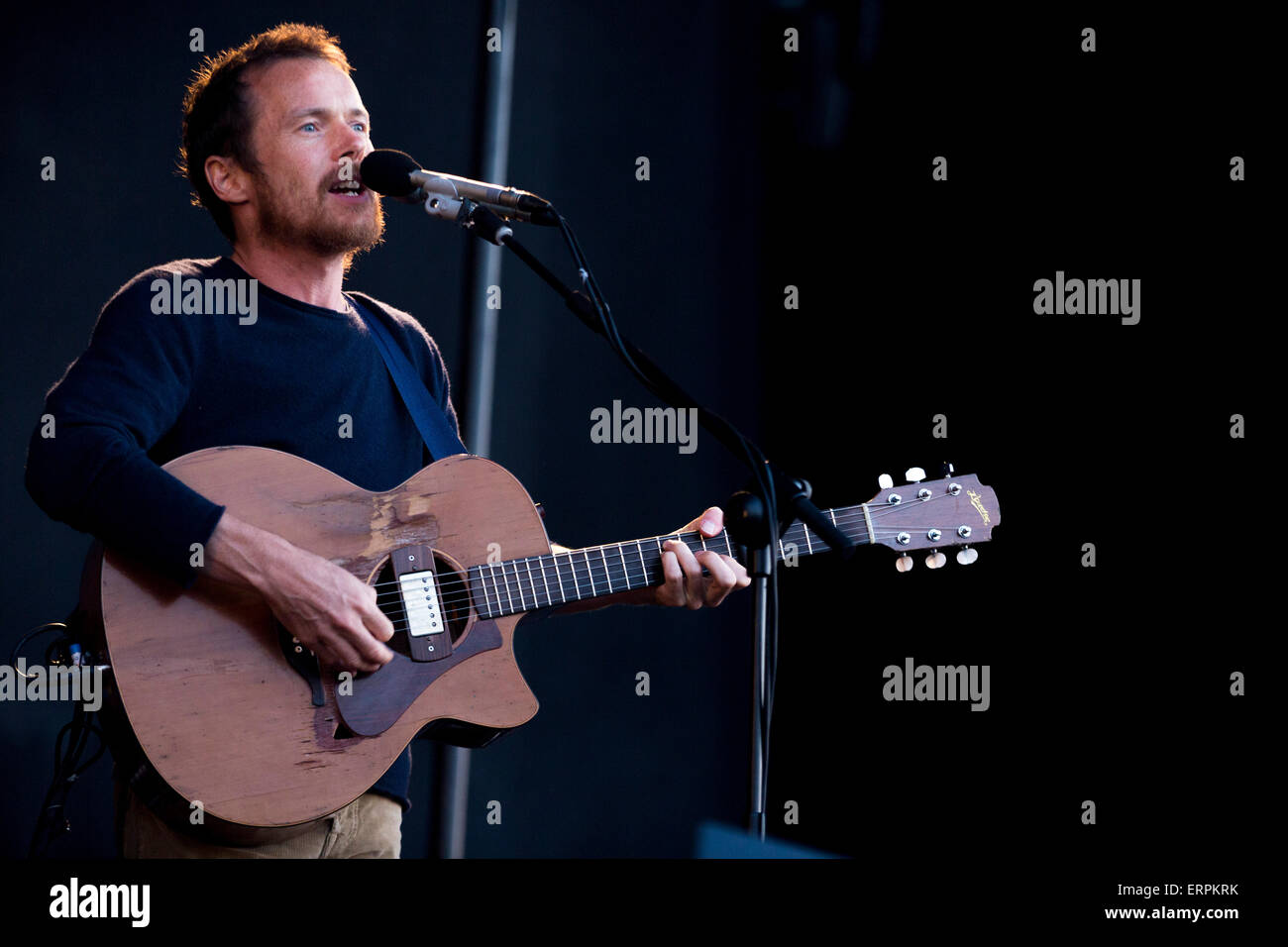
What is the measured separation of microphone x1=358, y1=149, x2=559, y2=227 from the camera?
1.68 metres

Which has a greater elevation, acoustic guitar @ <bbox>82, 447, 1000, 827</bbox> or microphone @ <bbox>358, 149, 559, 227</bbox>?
microphone @ <bbox>358, 149, 559, 227</bbox>

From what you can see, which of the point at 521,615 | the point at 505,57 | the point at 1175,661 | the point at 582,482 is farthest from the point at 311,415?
the point at 1175,661

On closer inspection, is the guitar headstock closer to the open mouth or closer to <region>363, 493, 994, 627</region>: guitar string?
<region>363, 493, 994, 627</region>: guitar string

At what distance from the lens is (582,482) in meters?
3.35

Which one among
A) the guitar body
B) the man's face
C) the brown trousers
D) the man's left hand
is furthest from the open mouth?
the brown trousers

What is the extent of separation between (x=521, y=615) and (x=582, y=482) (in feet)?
4.07

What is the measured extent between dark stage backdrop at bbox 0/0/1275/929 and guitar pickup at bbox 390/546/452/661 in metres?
0.95

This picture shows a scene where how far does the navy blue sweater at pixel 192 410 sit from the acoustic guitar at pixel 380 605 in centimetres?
9

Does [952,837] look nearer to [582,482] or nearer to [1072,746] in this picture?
[1072,746]

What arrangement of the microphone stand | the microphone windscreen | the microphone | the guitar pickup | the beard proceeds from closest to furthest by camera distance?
the microphone stand
the microphone
the microphone windscreen
the guitar pickup
the beard

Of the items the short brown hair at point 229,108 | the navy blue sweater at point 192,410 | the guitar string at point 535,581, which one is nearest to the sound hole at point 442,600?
the guitar string at point 535,581

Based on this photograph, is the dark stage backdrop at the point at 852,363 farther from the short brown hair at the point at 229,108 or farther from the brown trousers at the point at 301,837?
the brown trousers at the point at 301,837

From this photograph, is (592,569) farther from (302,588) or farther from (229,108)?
(229,108)

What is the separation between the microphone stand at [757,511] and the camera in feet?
4.88
